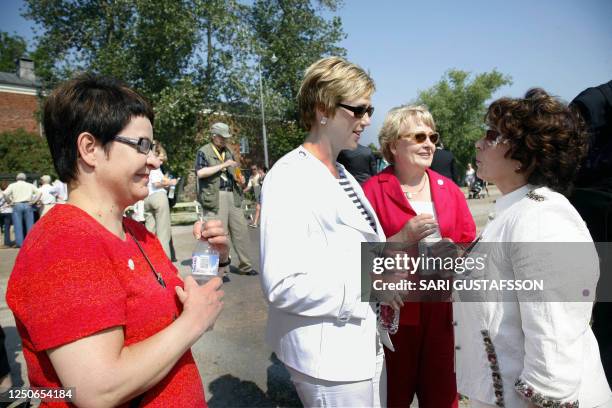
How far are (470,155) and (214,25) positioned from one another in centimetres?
3374

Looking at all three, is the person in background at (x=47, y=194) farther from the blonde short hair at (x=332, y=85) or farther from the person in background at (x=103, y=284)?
the person in background at (x=103, y=284)

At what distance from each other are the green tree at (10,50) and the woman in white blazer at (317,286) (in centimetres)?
6421

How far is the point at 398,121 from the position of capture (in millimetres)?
2949

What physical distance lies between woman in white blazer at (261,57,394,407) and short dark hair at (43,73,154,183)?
2.40ft

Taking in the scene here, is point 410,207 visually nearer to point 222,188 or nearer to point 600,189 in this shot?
point 600,189

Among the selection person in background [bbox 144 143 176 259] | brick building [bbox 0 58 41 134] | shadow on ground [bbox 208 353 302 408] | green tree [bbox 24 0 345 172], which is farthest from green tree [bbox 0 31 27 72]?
shadow on ground [bbox 208 353 302 408]

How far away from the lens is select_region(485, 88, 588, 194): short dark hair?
1.79 metres

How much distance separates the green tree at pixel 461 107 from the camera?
4234cm

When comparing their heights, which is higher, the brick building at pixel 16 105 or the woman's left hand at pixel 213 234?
the brick building at pixel 16 105

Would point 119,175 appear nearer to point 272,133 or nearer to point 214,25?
point 214,25

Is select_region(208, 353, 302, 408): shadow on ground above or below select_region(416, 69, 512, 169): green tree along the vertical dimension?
below

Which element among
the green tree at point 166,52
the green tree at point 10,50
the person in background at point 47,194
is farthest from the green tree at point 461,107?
the green tree at point 10,50

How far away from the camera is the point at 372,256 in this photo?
79.5 inches

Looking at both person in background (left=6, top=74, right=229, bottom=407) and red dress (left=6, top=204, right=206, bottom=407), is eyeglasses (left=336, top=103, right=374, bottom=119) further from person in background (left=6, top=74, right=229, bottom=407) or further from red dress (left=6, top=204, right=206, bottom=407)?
red dress (left=6, top=204, right=206, bottom=407)
